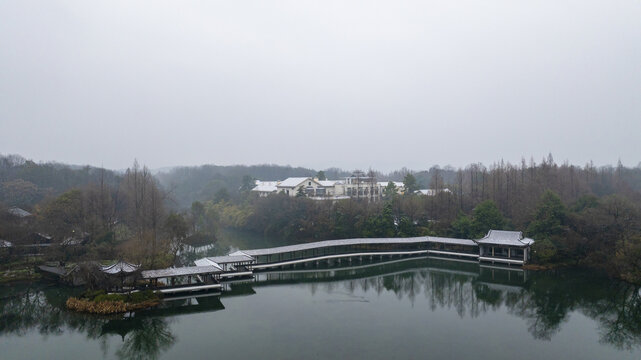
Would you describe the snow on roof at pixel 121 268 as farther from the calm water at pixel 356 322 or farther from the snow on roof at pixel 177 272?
the calm water at pixel 356 322

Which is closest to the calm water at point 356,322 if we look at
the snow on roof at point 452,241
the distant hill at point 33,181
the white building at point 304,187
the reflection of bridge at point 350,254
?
the reflection of bridge at point 350,254

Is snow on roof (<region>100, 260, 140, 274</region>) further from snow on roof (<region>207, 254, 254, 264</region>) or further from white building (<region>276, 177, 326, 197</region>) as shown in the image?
white building (<region>276, 177, 326, 197</region>)

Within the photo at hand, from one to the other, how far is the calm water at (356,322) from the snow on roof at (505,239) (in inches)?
117

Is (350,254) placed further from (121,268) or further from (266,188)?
(266,188)

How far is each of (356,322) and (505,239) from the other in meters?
14.4

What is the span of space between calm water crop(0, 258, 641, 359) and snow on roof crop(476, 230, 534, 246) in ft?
9.75

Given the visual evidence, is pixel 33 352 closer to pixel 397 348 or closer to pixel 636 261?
pixel 397 348

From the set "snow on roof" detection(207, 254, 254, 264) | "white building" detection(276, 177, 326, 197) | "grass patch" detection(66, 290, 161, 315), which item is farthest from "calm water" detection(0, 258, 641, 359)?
"white building" detection(276, 177, 326, 197)

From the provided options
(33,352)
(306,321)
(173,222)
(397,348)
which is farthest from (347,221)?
(33,352)

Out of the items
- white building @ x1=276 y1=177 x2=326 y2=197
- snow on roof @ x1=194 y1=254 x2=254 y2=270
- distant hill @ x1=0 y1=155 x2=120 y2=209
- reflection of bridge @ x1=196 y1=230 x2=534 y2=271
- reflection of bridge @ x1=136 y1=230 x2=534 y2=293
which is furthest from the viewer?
white building @ x1=276 y1=177 x2=326 y2=197

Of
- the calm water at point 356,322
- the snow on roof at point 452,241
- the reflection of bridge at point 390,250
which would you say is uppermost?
the snow on roof at point 452,241

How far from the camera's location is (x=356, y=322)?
15.5 m

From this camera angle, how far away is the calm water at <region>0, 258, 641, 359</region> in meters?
13.0

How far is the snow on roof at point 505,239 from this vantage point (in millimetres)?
24652
